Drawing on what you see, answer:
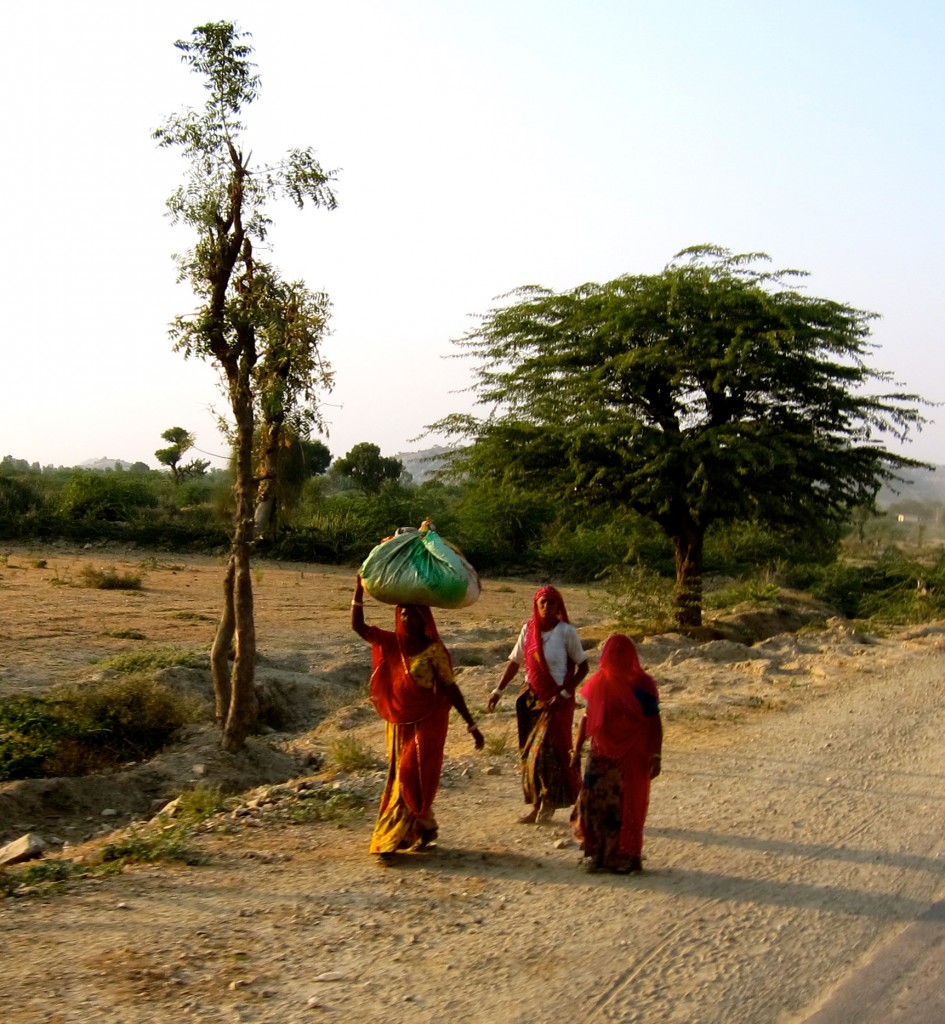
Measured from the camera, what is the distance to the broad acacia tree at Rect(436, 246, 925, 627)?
18.4 m

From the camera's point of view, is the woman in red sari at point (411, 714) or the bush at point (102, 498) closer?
the woman in red sari at point (411, 714)

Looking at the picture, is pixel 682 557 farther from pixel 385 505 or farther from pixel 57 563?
pixel 385 505

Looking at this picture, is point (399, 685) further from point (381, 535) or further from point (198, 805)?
point (381, 535)

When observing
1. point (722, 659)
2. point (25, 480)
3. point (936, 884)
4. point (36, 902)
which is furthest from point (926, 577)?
point (25, 480)

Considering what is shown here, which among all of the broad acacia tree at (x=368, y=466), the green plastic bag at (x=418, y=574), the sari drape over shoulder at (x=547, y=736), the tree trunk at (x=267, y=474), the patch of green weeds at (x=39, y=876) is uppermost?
the broad acacia tree at (x=368, y=466)

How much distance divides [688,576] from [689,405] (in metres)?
2.94

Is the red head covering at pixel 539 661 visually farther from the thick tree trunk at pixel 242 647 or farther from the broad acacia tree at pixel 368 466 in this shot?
the broad acacia tree at pixel 368 466

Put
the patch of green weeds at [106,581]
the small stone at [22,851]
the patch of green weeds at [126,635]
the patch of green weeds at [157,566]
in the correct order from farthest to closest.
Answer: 1. the patch of green weeds at [157,566]
2. the patch of green weeds at [106,581]
3. the patch of green weeds at [126,635]
4. the small stone at [22,851]

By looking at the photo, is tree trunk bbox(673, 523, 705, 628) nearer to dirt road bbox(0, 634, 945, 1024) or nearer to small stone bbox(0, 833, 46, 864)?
dirt road bbox(0, 634, 945, 1024)

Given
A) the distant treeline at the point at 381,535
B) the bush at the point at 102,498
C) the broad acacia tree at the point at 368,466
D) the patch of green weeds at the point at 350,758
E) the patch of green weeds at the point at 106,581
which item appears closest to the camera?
the patch of green weeds at the point at 350,758

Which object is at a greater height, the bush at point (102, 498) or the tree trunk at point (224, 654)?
the bush at point (102, 498)

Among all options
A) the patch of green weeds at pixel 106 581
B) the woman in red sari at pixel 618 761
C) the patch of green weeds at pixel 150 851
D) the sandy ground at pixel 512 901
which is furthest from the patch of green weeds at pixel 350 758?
the patch of green weeds at pixel 106 581

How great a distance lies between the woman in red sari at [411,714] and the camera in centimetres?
647

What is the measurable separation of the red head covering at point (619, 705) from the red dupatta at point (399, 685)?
853 mm
